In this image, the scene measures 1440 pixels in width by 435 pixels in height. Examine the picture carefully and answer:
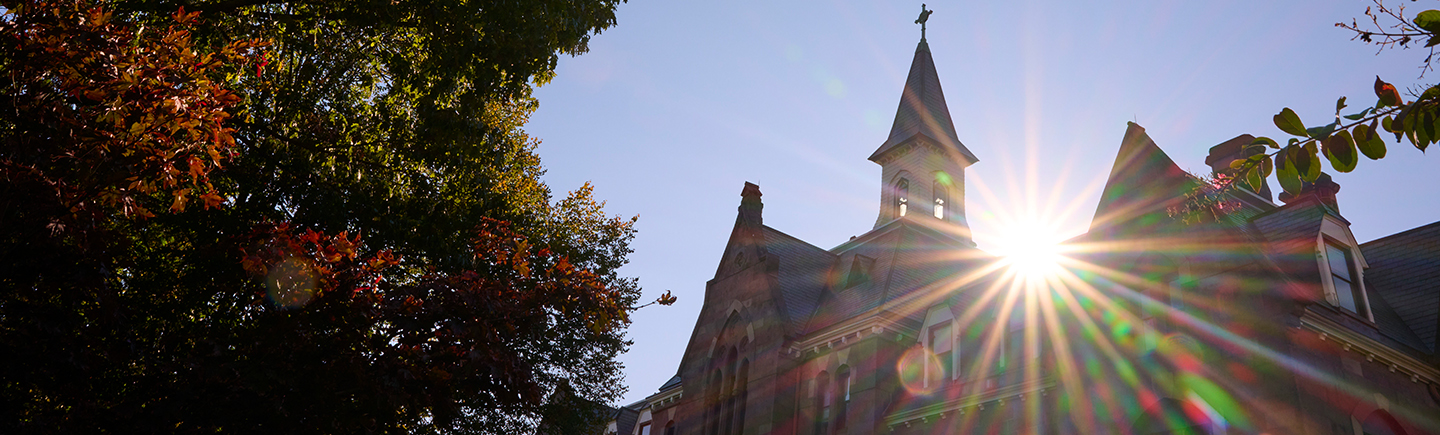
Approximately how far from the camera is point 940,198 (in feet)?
121

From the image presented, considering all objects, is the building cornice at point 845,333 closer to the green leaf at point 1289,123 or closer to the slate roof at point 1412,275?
the slate roof at point 1412,275

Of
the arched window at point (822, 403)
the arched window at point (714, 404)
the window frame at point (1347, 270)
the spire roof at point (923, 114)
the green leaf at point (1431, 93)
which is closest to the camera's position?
the green leaf at point (1431, 93)

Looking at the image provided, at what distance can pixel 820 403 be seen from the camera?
2605 centimetres

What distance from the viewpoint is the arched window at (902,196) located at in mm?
36281

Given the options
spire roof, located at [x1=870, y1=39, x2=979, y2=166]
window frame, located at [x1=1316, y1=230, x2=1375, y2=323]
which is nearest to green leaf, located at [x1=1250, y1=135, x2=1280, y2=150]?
window frame, located at [x1=1316, y1=230, x2=1375, y2=323]

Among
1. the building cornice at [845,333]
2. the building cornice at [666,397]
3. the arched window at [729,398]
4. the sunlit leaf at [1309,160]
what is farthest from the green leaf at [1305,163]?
the building cornice at [666,397]

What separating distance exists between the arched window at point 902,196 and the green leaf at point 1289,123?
3144 centimetres

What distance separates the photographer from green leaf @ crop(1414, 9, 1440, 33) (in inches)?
178

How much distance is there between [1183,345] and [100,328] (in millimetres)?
17439

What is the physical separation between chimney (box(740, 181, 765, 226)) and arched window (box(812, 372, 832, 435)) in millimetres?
7204

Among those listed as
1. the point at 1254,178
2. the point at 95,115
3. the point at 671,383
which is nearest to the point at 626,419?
the point at 671,383

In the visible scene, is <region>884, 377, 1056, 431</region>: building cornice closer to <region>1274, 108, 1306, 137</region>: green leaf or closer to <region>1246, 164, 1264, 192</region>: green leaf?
<region>1246, 164, 1264, 192</region>: green leaf

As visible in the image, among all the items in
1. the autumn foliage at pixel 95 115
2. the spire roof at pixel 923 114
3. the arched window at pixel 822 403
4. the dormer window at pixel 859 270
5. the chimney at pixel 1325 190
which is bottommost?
the autumn foliage at pixel 95 115

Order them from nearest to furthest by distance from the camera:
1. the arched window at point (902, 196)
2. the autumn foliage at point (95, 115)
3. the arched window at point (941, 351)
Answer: the autumn foliage at point (95, 115) < the arched window at point (941, 351) < the arched window at point (902, 196)
